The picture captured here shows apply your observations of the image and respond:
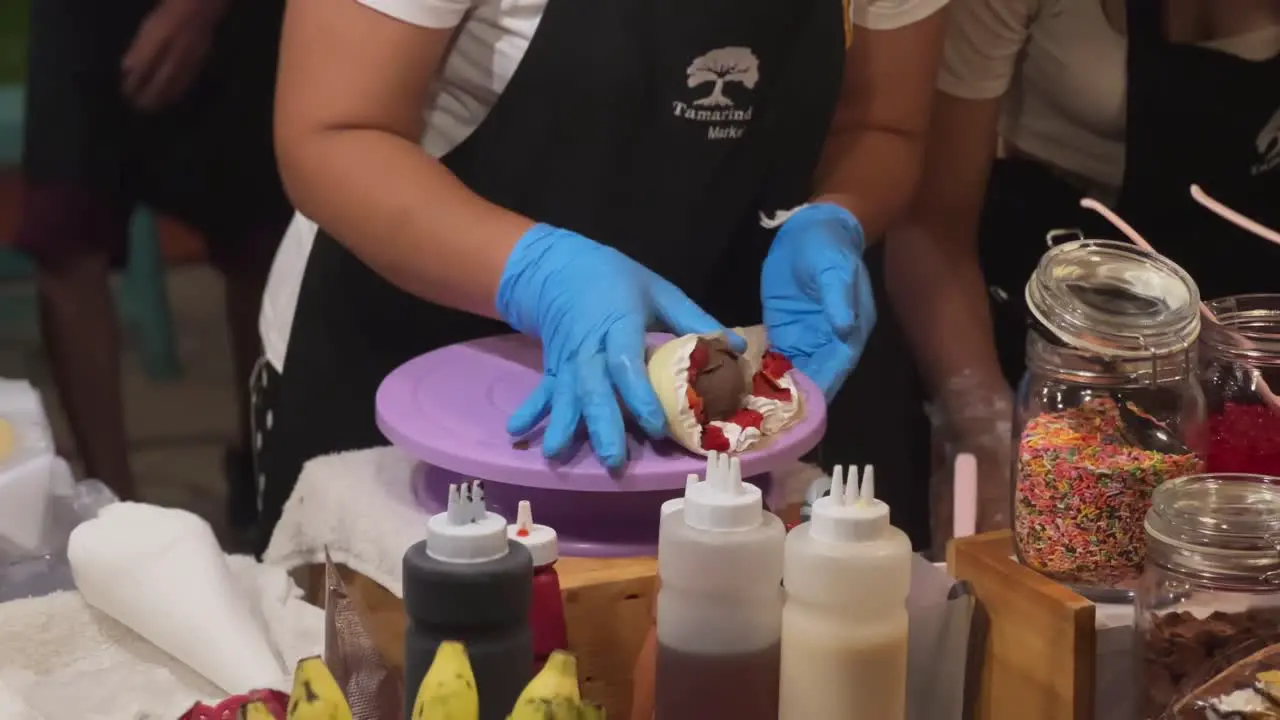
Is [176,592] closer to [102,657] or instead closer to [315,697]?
[102,657]

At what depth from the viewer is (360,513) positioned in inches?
35.6

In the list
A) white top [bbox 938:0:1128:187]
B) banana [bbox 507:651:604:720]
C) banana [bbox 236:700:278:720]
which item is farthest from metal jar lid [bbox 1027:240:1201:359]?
white top [bbox 938:0:1128:187]

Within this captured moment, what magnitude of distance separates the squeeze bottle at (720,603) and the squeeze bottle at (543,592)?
6 centimetres

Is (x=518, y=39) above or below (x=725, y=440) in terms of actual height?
above

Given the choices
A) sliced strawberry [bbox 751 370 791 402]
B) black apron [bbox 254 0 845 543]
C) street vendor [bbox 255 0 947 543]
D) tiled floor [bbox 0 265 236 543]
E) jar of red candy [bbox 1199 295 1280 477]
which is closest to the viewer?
jar of red candy [bbox 1199 295 1280 477]

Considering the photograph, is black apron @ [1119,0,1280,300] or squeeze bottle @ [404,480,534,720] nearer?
squeeze bottle @ [404,480,534,720]

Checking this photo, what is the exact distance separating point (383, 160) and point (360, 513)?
0.27 meters

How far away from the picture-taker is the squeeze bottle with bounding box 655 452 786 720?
620 millimetres

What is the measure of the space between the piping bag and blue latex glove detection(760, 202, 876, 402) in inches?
16.6

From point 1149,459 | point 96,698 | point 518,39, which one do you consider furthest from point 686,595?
point 518,39

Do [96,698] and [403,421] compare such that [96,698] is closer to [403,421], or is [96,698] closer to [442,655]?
[403,421]

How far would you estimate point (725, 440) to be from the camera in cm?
83

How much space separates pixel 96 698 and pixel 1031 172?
100 cm

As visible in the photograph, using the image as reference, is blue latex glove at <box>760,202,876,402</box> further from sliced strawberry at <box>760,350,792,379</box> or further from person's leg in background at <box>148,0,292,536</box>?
person's leg in background at <box>148,0,292,536</box>
